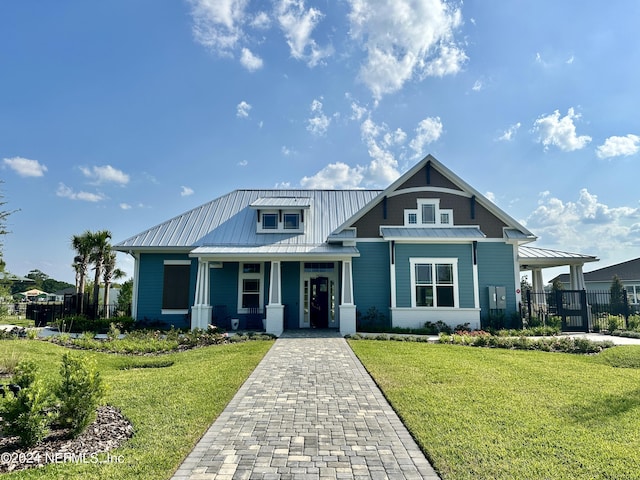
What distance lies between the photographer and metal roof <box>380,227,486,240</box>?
16000 millimetres

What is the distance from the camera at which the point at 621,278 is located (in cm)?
3162

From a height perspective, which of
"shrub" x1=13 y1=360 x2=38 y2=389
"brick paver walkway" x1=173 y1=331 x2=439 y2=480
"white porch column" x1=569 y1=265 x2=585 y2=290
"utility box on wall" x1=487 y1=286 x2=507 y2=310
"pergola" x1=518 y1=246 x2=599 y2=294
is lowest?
"brick paver walkway" x1=173 y1=331 x2=439 y2=480

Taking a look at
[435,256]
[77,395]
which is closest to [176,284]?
[435,256]

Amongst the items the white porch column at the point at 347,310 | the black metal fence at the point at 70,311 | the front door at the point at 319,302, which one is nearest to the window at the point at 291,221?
the front door at the point at 319,302

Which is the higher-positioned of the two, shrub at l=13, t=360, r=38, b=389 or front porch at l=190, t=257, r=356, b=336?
front porch at l=190, t=257, r=356, b=336

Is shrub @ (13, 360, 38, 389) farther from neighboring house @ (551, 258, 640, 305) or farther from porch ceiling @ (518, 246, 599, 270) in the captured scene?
neighboring house @ (551, 258, 640, 305)

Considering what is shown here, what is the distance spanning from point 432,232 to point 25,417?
14.7 meters

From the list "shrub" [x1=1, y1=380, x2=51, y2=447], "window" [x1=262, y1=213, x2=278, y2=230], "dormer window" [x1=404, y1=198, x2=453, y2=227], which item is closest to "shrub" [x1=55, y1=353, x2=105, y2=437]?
"shrub" [x1=1, y1=380, x2=51, y2=447]

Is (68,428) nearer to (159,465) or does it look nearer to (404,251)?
(159,465)

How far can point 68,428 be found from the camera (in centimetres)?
507

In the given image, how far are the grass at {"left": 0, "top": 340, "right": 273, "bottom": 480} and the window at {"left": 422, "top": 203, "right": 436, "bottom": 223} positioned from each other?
8841 mm

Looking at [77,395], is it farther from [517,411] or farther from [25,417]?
[517,411]

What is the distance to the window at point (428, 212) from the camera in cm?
1700

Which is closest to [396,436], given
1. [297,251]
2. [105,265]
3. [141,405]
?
[141,405]
